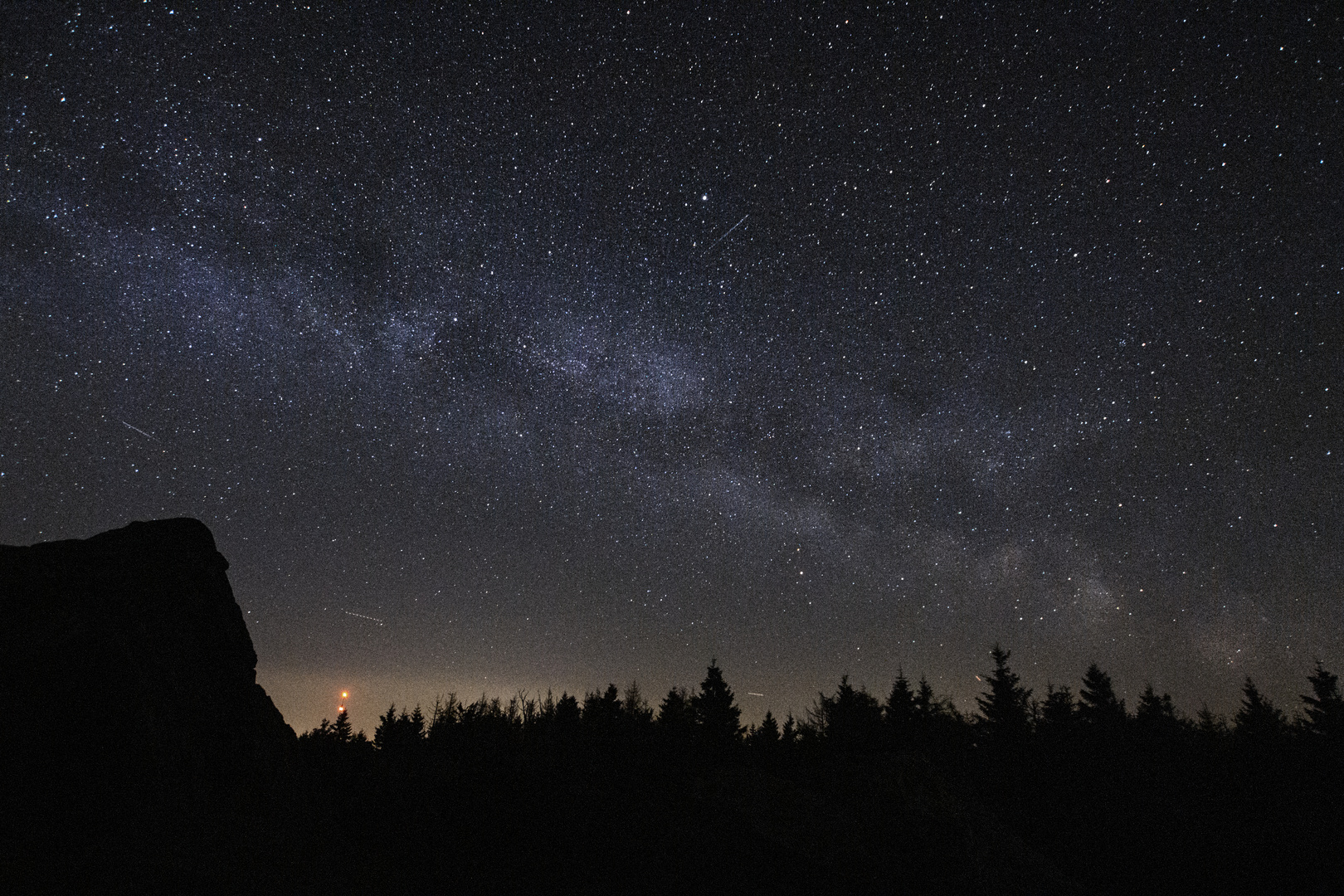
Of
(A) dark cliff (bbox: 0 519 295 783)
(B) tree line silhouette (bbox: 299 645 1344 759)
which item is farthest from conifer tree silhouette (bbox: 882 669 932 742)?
(A) dark cliff (bbox: 0 519 295 783)

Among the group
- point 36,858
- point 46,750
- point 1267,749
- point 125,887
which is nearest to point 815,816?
point 125,887

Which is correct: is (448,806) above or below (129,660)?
below

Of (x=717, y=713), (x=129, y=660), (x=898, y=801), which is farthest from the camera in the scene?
(x=717, y=713)

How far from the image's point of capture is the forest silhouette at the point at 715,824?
15094 millimetres

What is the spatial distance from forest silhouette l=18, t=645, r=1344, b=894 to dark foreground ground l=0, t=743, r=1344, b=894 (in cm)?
7

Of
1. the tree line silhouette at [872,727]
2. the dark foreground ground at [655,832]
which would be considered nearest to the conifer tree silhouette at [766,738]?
the tree line silhouette at [872,727]

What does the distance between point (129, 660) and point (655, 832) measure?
17.2m

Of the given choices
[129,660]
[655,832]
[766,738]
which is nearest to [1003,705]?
[766,738]

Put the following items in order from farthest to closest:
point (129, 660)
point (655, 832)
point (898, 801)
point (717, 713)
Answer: point (717, 713) < point (655, 832) < point (898, 801) < point (129, 660)

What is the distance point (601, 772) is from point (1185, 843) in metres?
21.2

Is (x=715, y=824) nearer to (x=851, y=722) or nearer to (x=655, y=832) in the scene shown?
(x=655, y=832)

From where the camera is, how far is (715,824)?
18.2 metres

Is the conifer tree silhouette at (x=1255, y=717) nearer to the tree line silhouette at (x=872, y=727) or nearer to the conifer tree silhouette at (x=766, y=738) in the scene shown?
the tree line silhouette at (x=872, y=727)

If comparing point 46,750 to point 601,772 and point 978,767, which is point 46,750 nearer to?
point 601,772
